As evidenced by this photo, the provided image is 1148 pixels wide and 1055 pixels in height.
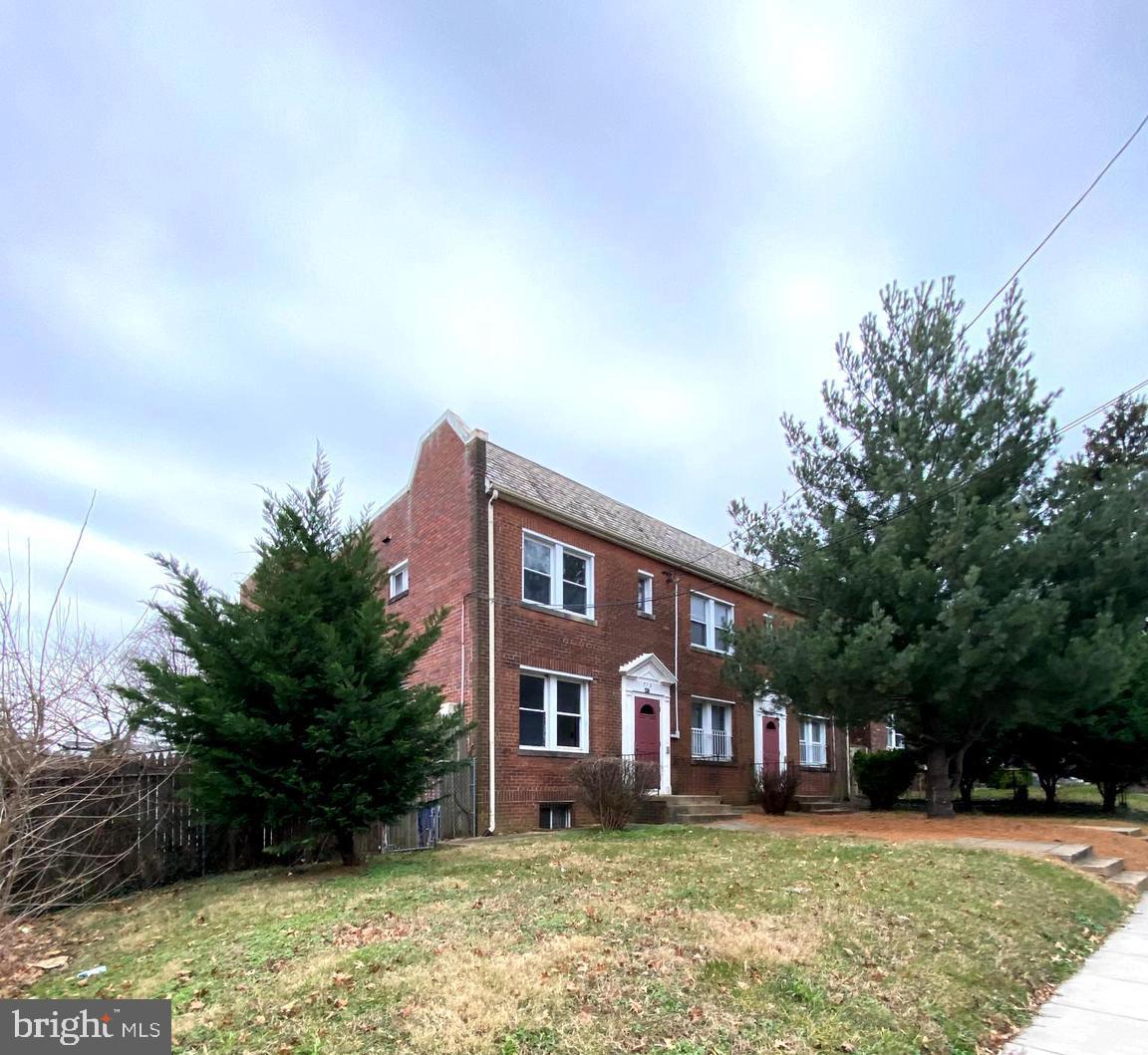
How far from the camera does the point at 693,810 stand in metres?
15.8

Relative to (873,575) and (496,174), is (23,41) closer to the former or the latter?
(496,174)

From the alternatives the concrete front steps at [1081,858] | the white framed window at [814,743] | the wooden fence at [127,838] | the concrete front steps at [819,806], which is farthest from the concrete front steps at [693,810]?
A: the white framed window at [814,743]

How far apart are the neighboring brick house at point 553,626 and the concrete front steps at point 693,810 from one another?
3.44ft

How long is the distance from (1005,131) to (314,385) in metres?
10.2

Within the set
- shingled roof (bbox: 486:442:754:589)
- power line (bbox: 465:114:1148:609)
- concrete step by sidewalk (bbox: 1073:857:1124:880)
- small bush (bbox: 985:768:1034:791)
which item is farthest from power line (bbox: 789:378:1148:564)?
small bush (bbox: 985:768:1034:791)

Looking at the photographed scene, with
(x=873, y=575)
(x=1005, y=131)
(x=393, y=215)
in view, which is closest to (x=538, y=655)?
(x=873, y=575)

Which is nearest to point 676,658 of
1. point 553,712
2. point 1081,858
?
point 553,712

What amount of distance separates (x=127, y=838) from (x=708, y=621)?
14.1 m

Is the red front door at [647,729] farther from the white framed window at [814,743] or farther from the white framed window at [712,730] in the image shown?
the white framed window at [814,743]

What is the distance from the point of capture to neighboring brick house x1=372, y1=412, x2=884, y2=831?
48.6 feet

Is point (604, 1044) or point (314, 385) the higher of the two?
point (314, 385)

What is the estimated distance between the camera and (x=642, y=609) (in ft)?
60.7

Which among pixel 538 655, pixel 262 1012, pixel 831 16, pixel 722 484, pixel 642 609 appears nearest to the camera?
pixel 262 1012

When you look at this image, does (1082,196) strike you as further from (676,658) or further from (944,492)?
(676,658)
